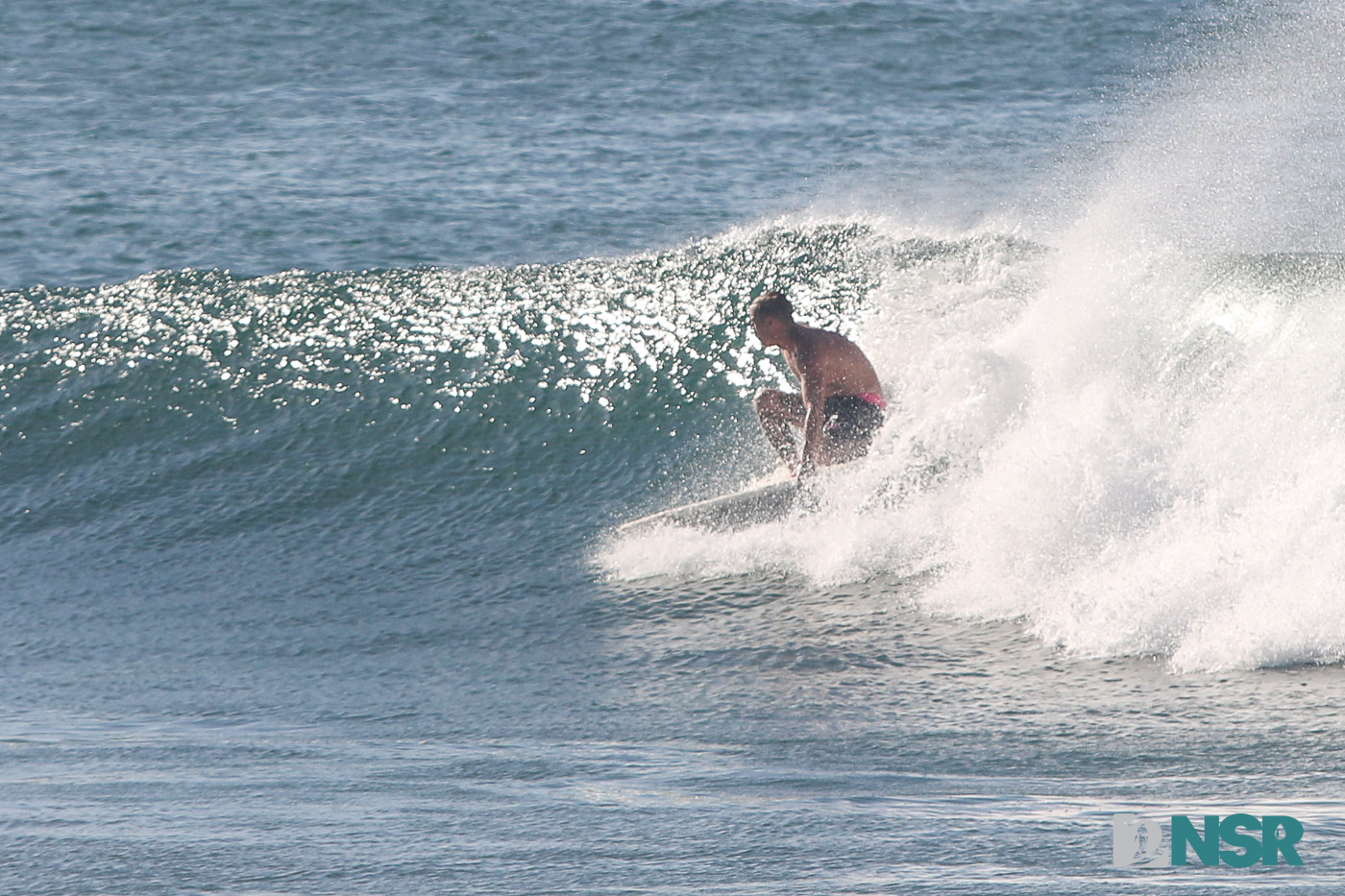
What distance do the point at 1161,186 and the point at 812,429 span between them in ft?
27.7

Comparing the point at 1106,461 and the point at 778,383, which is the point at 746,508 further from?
the point at 778,383

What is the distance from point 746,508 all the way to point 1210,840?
4.46m

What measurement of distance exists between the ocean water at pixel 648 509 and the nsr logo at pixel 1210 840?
68mm

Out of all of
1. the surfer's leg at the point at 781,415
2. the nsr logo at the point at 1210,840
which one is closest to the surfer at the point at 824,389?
the surfer's leg at the point at 781,415

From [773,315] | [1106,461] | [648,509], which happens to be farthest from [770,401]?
[1106,461]

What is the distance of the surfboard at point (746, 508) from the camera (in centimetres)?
850

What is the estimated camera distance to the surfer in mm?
8484

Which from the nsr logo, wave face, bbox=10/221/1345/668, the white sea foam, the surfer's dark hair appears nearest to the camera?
the nsr logo

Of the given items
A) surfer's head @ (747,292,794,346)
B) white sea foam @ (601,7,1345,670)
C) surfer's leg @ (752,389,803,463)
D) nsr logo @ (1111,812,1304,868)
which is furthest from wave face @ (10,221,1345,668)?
nsr logo @ (1111,812,1304,868)

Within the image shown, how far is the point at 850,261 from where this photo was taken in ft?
41.6

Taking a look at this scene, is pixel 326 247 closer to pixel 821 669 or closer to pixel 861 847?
pixel 821 669

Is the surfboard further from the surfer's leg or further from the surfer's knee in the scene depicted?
the surfer's knee

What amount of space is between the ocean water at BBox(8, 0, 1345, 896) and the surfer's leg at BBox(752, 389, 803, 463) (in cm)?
66

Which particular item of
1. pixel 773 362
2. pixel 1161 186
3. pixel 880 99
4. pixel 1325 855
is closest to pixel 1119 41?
pixel 880 99
